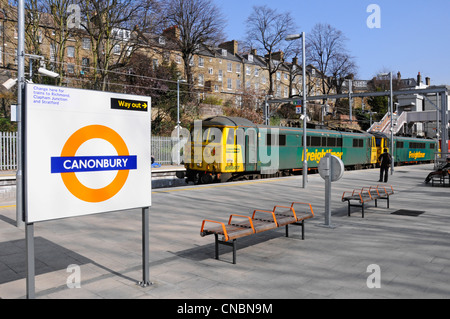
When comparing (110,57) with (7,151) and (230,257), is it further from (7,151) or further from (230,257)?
(230,257)

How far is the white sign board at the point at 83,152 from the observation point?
3.81 meters

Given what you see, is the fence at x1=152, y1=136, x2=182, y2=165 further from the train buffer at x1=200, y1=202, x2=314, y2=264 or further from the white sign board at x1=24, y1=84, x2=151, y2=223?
the white sign board at x1=24, y1=84, x2=151, y2=223

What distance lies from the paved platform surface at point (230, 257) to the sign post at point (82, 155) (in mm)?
749

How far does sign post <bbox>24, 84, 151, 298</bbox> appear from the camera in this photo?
3.81 metres

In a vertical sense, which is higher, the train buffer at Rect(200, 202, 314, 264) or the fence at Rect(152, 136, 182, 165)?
the fence at Rect(152, 136, 182, 165)

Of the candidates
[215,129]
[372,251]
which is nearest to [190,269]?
[372,251]

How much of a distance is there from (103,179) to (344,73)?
208ft

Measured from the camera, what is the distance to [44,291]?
4.61 m

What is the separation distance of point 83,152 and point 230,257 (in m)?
3.07

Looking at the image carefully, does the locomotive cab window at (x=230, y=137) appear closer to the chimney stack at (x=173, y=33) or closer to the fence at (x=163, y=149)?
the fence at (x=163, y=149)

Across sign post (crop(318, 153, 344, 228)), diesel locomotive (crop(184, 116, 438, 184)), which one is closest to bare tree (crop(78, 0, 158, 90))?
diesel locomotive (crop(184, 116, 438, 184))

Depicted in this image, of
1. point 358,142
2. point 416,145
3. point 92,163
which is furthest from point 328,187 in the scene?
point 416,145

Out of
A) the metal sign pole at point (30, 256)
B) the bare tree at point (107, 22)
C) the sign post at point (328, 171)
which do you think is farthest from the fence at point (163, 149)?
the metal sign pole at point (30, 256)
